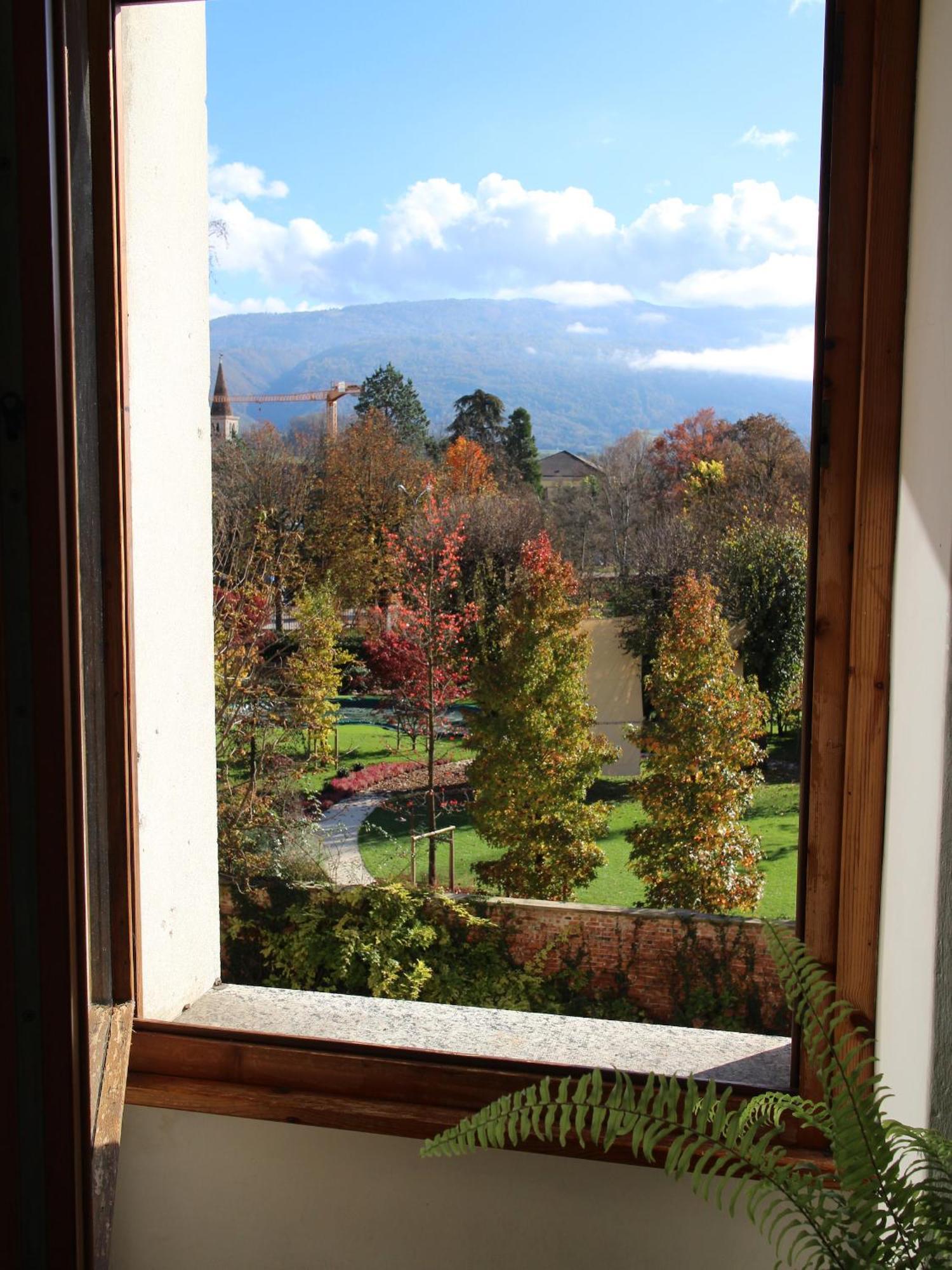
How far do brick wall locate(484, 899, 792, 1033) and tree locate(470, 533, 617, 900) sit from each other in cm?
6

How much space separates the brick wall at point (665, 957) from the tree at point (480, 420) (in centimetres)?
82

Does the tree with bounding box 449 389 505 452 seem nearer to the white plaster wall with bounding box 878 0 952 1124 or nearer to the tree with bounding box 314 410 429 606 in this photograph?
the tree with bounding box 314 410 429 606

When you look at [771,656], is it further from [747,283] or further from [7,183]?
[7,183]

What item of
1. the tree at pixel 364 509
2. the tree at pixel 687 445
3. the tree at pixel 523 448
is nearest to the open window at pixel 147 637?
the tree at pixel 364 509

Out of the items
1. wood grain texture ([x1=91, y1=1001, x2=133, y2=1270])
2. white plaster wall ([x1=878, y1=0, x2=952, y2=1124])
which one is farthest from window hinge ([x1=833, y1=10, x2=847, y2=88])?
wood grain texture ([x1=91, y1=1001, x2=133, y2=1270])

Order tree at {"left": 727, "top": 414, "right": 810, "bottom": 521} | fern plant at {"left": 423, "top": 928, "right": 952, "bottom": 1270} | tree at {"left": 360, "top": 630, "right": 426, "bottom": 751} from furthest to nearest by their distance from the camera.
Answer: tree at {"left": 360, "top": 630, "right": 426, "bottom": 751}, tree at {"left": 727, "top": 414, "right": 810, "bottom": 521}, fern plant at {"left": 423, "top": 928, "right": 952, "bottom": 1270}

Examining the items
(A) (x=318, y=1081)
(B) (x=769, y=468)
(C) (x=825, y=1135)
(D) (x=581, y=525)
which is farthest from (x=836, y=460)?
(A) (x=318, y=1081)

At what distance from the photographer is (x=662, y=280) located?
1944 mm

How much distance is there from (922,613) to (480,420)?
86 centimetres

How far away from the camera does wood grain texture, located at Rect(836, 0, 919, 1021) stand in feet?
4.83

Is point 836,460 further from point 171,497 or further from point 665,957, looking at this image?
point 171,497

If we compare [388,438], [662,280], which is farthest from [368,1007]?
[662,280]

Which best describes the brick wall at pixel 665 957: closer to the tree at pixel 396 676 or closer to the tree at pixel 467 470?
the tree at pixel 396 676

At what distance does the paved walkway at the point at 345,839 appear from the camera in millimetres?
1969
